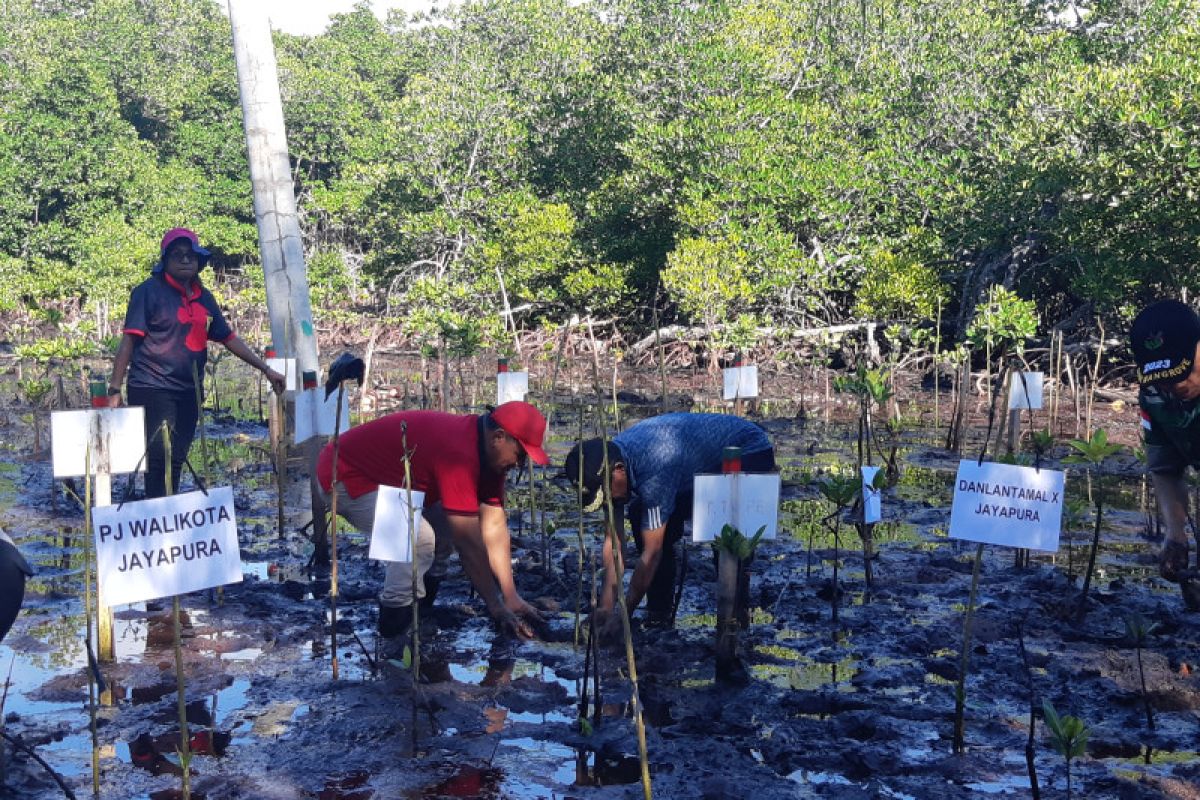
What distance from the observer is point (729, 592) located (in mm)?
4434

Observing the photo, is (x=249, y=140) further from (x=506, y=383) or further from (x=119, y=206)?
(x=119, y=206)

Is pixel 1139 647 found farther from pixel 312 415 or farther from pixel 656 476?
pixel 312 415

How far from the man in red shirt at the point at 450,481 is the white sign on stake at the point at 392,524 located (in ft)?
0.79

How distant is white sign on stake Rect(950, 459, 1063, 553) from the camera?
4.16 m

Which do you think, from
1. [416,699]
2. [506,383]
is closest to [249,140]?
[506,383]

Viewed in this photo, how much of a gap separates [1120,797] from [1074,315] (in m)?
14.1

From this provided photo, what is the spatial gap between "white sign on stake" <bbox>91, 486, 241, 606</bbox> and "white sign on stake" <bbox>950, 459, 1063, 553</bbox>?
2515mm

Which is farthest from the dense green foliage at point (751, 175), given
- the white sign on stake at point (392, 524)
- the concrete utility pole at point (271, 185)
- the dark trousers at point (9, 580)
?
the dark trousers at point (9, 580)

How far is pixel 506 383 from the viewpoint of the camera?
24.4 ft

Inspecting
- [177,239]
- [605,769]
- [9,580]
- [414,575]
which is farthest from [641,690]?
[177,239]

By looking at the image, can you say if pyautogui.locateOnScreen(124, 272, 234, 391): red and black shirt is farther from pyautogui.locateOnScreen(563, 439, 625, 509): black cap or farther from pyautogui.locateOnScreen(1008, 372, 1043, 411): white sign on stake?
pyautogui.locateOnScreen(1008, 372, 1043, 411): white sign on stake

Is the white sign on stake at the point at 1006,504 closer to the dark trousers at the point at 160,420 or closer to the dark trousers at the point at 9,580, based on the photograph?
the dark trousers at the point at 9,580

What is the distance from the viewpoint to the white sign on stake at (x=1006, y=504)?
416 cm

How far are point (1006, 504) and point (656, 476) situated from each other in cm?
145
